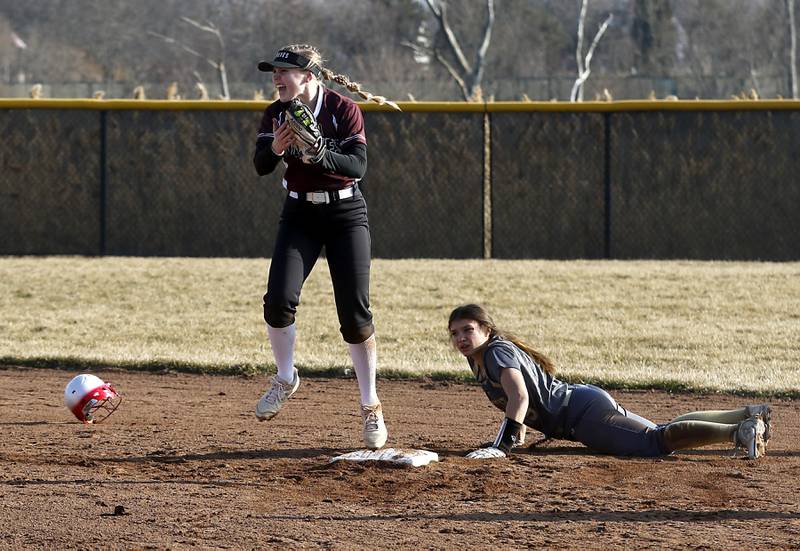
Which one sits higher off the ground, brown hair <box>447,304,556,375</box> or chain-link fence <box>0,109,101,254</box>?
chain-link fence <box>0,109,101,254</box>

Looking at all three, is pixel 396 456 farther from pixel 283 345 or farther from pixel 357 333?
pixel 283 345

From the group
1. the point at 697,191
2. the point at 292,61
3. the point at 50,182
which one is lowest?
the point at 697,191

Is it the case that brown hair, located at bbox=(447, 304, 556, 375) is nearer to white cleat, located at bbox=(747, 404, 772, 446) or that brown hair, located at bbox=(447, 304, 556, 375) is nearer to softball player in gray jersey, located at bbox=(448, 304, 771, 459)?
softball player in gray jersey, located at bbox=(448, 304, 771, 459)

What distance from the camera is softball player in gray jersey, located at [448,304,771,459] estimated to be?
5973 mm

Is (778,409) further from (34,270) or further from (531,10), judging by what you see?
(531,10)

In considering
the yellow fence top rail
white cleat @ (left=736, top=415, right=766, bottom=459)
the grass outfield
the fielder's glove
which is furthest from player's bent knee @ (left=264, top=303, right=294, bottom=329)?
the yellow fence top rail

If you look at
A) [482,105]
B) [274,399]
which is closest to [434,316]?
[482,105]

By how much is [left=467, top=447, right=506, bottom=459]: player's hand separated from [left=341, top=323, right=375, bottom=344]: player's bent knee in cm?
78

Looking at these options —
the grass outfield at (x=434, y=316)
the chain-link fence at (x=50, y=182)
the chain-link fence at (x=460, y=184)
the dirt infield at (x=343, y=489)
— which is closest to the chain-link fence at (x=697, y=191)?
the chain-link fence at (x=460, y=184)

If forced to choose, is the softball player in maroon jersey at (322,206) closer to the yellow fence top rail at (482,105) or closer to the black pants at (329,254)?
the black pants at (329,254)

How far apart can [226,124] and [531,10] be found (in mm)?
32976

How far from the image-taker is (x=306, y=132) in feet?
18.6

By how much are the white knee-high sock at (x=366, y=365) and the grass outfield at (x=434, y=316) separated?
3117mm

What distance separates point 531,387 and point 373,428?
813 millimetres
